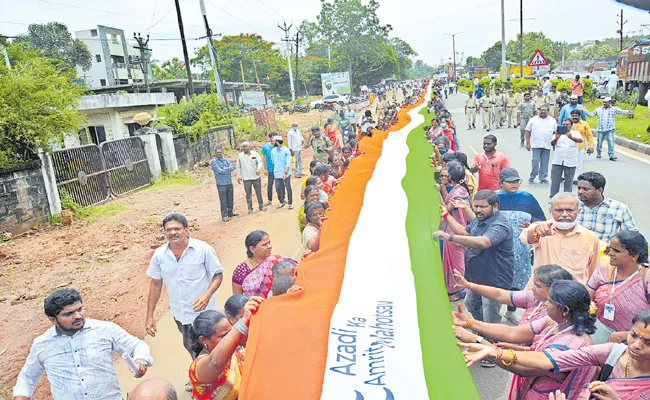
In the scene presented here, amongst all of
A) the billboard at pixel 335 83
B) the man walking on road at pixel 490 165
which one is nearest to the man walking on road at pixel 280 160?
the man walking on road at pixel 490 165

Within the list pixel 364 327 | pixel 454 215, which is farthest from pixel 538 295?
pixel 454 215

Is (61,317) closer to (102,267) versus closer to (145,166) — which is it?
(102,267)

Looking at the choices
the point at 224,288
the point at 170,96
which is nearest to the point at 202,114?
the point at 170,96

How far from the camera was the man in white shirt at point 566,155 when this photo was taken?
300 inches

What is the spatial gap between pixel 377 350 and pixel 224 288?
4.37m

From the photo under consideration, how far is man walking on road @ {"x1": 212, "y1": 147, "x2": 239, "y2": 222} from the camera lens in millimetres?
9141

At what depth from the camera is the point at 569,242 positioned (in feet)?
11.9

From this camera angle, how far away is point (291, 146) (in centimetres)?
1285

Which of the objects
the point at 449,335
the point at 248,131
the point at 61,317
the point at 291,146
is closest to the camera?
the point at 449,335

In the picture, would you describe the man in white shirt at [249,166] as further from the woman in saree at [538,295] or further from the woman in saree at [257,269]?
the woman in saree at [538,295]

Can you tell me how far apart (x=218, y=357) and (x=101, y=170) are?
10958mm

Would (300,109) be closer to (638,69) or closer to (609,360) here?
(638,69)

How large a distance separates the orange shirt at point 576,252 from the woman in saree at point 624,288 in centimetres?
53

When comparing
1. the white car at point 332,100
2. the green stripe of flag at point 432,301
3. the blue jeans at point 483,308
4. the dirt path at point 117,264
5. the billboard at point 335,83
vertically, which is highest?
the billboard at point 335,83
